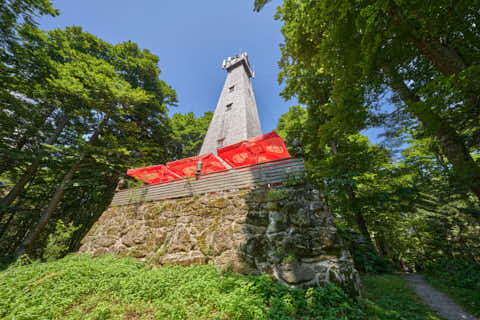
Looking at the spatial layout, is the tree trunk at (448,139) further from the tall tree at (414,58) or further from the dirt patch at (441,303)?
the dirt patch at (441,303)

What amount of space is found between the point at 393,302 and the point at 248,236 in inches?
158

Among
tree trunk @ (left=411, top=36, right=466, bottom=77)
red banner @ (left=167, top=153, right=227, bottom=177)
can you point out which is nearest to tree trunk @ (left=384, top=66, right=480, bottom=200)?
tree trunk @ (left=411, top=36, right=466, bottom=77)

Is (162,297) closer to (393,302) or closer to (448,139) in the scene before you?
(393,302)

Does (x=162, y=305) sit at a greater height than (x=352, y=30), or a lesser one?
lesser

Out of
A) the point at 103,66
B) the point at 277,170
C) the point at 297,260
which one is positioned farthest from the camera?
the point at 103,66

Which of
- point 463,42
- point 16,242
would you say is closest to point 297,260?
point 463,42

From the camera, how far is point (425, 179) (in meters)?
4.40

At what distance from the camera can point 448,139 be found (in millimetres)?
3863

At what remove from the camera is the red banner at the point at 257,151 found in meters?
5.62

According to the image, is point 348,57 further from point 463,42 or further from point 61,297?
point 61,297

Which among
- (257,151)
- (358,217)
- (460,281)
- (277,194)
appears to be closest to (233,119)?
(257,151)

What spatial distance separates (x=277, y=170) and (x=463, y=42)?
16.7 ft

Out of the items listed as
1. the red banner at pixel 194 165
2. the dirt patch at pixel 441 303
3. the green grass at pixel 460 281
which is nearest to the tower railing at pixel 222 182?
the red banner at pixel 194 165

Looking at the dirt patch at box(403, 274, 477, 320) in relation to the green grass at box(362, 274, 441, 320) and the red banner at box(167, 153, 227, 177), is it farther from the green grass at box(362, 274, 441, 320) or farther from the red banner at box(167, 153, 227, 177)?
the red banner at box(167, 153, 227, 177)
